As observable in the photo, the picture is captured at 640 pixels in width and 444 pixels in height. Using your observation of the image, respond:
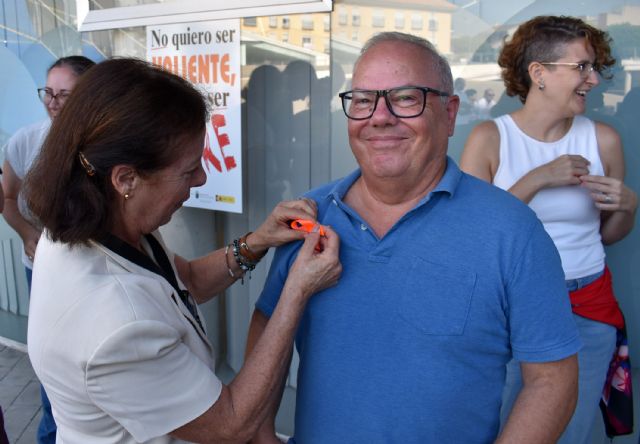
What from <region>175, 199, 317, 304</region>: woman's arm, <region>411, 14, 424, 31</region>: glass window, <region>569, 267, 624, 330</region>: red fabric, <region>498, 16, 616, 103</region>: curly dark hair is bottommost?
<region>569, 267, 624, 330</region>: red fabric

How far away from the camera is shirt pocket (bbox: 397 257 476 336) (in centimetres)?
137

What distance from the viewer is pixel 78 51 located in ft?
13.7

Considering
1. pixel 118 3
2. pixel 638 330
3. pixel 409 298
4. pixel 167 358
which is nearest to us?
pixel 167 358

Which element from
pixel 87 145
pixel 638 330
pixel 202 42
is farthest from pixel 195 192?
pixel 638 330

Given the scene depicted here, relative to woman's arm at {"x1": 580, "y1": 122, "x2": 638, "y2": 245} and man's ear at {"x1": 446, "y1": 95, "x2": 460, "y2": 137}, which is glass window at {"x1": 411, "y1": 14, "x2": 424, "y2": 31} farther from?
man's ear at {"x1": 446, "y1": 95, "x2": 460, "y2": 137}

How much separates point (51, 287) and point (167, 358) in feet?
1.02

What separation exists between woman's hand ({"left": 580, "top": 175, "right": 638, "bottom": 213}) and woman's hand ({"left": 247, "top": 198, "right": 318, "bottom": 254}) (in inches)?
40.3

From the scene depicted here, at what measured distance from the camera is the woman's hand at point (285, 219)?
1.64 metres

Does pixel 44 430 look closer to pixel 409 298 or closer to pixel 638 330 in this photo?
pixel 409 298

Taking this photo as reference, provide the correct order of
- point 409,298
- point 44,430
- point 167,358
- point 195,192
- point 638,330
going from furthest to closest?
point 195,192, point 44,430, point 638,330, point 409,298, point 167,358

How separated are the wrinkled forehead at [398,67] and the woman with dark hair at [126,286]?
0.41 m

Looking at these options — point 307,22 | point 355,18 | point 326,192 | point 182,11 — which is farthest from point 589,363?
point 182,11

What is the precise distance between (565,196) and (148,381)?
1600 mm

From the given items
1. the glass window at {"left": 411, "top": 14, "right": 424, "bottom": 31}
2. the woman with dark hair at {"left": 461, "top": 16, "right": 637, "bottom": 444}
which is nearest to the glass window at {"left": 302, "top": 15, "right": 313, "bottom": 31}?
the glass window at {"left": 411, "top": 14, "right": 424, "bottom": 31}
